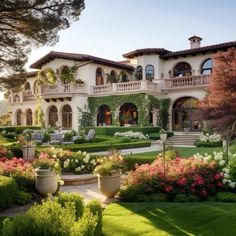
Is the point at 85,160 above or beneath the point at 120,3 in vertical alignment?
beneath

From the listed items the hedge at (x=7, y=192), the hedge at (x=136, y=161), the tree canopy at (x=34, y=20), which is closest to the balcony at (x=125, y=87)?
the tree canopy at (x=34, y=20)

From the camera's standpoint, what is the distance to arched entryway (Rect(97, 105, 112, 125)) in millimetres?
34469

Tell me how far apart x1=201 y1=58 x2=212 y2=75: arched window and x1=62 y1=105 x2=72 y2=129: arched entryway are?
44.5ft

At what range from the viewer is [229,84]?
795 inches

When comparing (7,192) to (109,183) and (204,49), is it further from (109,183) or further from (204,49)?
(204,49)

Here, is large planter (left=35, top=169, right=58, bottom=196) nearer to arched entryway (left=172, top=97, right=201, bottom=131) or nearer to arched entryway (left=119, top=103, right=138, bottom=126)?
arched entryway (left=119, top=103, right=138, bottom=126)

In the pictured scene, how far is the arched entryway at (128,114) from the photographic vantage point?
32500mm

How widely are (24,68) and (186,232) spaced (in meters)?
17.7

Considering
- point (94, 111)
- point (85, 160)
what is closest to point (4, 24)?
point (85, 160)

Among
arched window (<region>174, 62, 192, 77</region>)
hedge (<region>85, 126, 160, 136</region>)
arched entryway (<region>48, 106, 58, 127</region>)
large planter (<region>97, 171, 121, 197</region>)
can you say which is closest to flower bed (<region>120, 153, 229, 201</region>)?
large planter (<region>97, 171, 121, 197</region>)

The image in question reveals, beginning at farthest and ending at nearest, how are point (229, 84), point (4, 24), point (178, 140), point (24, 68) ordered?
point (178, 140) < point (24, 68) < point (229, 84) < point (4, 24)

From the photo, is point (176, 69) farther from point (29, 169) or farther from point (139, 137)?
point (29, 169)

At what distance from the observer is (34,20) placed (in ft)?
53.6

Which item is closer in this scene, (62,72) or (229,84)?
(229,84)
